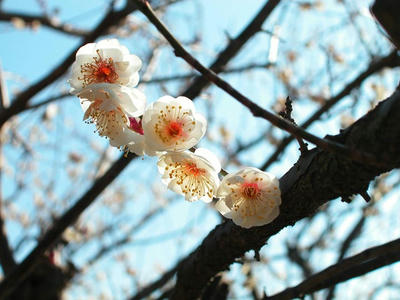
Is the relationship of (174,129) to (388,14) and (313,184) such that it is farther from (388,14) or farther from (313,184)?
(388,14)

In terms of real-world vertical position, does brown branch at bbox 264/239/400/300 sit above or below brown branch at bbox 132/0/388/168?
below

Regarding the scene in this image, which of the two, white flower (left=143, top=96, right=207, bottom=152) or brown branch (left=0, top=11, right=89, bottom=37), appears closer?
white flower (left=143, top=96, right=207, bottom=152)

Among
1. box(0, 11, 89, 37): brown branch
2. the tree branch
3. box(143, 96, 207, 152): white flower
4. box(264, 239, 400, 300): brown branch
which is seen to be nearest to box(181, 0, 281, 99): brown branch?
the tree branch

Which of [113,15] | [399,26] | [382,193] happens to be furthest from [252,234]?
[382,193]

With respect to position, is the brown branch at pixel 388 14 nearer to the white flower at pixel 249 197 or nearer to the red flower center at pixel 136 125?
the white flower at pixel 249 197

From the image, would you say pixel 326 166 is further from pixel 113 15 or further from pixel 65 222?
pixel 113 15

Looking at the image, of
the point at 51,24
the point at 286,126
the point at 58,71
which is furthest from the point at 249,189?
the point at 51,24

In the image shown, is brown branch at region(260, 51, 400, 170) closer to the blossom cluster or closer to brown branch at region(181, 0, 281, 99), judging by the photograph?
brown branch at region(181, 0, 281, 99)

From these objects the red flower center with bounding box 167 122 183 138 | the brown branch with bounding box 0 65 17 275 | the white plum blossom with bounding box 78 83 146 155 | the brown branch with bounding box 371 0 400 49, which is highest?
the brown branch with bounding box 371 0 400 49
